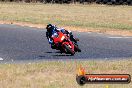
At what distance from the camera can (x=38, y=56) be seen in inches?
595

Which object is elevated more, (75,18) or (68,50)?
(68,50)

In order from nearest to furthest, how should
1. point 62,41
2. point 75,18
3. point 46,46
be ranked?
point 62,41 → point 46,46 → point 75,18

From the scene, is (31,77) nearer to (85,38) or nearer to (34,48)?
(34,48)

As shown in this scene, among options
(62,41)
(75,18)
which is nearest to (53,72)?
(62,41)

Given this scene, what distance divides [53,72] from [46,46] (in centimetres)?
544

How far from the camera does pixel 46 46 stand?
1736 cm

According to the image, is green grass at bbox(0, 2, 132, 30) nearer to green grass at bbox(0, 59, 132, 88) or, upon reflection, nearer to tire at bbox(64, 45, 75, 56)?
tire at bbox(64, 45, 75, 56)

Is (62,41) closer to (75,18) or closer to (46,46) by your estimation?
(46,46)

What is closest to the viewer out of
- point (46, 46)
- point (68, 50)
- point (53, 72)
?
point (53, 72)

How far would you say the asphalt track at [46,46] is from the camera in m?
15.1

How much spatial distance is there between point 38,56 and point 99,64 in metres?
2.61

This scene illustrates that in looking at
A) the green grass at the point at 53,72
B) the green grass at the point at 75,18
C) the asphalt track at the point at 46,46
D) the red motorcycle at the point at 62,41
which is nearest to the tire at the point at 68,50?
the red motorcycle at the point at 62,41

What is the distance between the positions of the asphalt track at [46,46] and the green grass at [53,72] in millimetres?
1476

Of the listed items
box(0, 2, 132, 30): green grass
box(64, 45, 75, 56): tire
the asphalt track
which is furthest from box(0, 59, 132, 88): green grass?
box(0, 2, 132, 30): green grass
